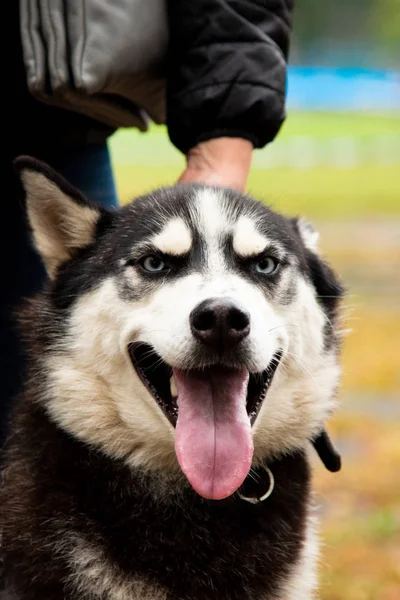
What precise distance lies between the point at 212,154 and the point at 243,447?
1.04m

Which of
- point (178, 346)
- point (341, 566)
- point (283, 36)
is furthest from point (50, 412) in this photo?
point (341, 566)

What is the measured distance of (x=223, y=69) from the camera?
3.17 metres

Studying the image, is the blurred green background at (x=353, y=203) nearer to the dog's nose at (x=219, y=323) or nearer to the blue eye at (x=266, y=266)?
the blue eye at (x=266, y=266)

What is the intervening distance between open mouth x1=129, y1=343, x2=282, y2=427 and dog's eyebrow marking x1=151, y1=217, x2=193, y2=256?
0.97ft

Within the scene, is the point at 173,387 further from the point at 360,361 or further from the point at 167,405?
the point at 360,361

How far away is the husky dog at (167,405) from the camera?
272cm

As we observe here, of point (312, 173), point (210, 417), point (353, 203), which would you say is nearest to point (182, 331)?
point (210, 417)

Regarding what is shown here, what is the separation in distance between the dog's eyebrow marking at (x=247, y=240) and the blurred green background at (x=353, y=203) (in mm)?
426

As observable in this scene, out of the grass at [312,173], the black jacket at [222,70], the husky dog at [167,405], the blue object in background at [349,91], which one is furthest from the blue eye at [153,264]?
the blue object in background at [349,91]

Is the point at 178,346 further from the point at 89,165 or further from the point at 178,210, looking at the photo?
the point at 89,165

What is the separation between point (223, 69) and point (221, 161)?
29cm

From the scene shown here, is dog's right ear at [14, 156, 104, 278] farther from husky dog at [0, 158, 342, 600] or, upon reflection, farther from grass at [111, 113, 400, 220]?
grass at [111, 113, 400, 220]

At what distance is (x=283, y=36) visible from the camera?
3.36m

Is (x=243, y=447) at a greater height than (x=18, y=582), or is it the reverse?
(x=243, y=447)
